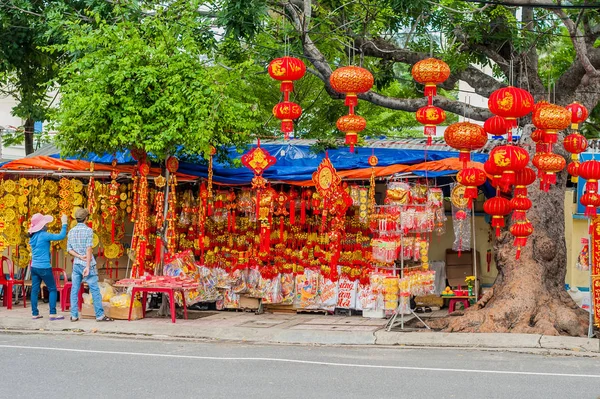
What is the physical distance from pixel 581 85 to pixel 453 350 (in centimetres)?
493

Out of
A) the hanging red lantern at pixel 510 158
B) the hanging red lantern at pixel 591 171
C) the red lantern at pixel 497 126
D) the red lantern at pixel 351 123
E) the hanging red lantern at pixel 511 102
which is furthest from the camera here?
the red lantern at pixel 351 123

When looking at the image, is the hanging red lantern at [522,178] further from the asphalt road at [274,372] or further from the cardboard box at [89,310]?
the cardboard box at [89,310]

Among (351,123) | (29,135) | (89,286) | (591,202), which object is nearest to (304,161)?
(351,123)

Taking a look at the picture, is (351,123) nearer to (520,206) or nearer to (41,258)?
(520,206)

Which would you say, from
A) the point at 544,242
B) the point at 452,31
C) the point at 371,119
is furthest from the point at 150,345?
the point at 371,119

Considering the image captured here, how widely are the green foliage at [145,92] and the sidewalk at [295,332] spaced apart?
2766 millimetres

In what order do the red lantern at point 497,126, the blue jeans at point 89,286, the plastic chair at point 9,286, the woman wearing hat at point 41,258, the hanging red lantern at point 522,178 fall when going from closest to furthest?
the red lantern at point 497,126 → the hanging red lantern at point 522,178 → the blue jeans at point 89,286 → the woman wearing hat at point 41,258 → the plastic chair at point 9,286

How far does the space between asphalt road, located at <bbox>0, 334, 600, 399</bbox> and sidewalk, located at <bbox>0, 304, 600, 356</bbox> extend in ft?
1.73

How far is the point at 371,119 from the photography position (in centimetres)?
2292

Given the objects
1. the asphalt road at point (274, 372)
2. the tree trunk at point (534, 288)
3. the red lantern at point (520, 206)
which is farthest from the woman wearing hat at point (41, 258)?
the red lantern at point (520, 206)

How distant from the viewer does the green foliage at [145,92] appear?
13.1 m

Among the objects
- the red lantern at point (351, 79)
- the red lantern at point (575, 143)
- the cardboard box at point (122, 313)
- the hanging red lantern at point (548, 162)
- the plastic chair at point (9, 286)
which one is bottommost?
the cardboard box at point (122, 313)

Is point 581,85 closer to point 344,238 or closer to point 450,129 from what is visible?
point 450,129

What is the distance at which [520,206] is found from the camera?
11602 millimetres
